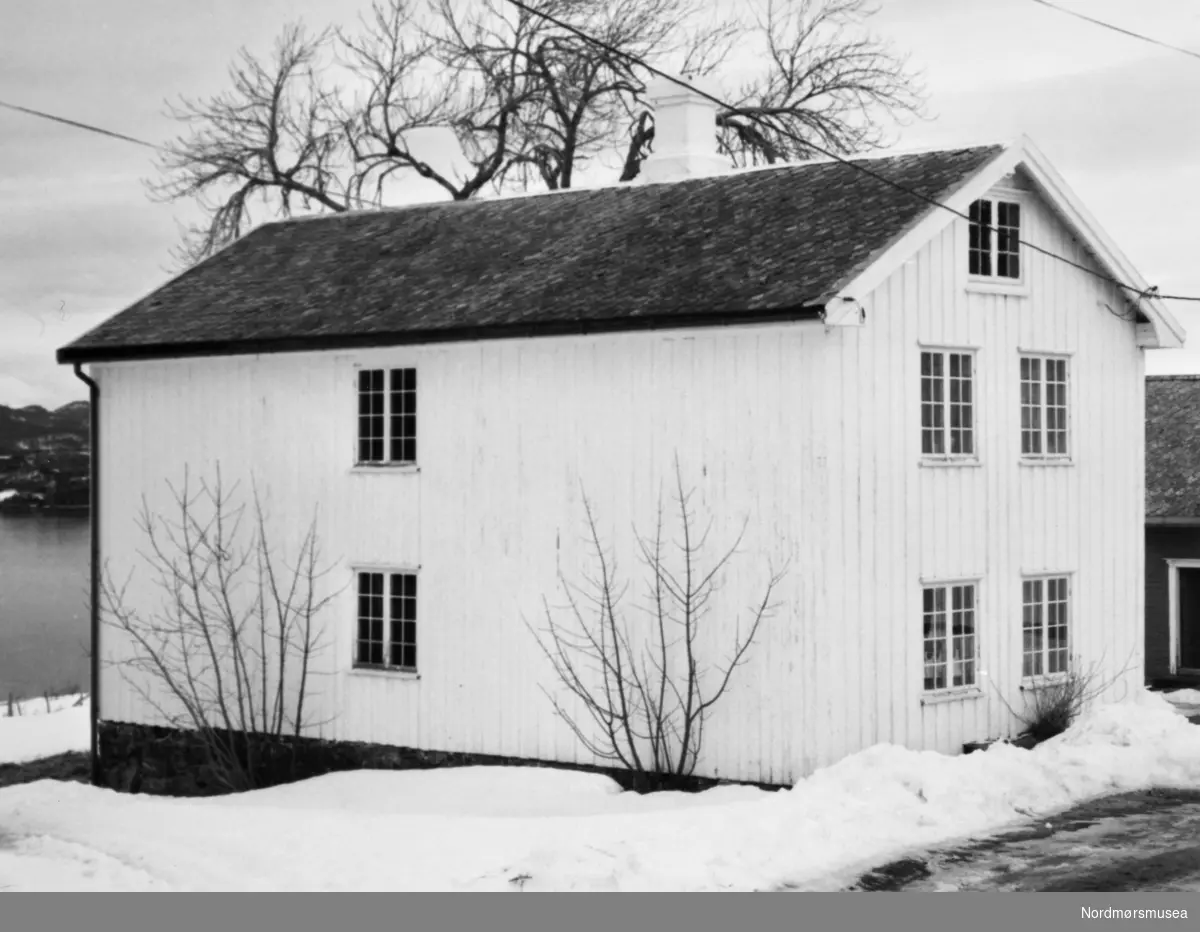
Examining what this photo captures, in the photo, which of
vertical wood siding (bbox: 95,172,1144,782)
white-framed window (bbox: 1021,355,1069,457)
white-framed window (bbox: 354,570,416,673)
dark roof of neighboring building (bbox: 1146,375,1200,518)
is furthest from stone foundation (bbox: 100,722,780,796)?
dark roof of neighboring building (bbox: 1146,375,1200,518)

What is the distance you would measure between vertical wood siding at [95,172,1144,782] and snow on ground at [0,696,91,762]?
195 inches

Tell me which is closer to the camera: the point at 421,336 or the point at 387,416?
the point at 421,336

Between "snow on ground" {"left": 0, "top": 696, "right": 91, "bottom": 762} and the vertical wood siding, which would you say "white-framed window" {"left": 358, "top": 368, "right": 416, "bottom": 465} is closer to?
the vertical wood siding

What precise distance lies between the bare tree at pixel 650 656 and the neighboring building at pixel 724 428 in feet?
0.66

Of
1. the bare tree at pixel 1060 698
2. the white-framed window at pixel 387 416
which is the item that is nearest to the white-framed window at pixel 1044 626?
the bare tree at pixel 1060 698

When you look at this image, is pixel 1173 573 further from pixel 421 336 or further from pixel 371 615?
pixel 421 336

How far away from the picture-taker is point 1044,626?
71.1 feet

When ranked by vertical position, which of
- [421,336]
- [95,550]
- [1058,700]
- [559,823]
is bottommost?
[559,823]

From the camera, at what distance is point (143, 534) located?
24078mm

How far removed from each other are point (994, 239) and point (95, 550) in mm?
12762

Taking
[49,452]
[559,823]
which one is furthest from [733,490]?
[49,452]

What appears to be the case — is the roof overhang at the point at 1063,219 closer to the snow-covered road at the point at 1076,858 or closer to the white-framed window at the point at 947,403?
the white-framed window at the point at 947,403

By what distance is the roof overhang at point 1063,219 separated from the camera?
18.6 m

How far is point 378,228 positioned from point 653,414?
7.97 m
